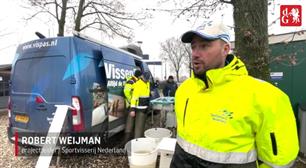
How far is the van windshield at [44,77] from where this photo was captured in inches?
185

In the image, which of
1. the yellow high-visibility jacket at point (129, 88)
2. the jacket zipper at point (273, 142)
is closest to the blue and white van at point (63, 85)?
the yellow high-visibility jacket at point (129, 88)

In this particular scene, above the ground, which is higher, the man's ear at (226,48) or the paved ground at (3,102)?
the man's ear at (226,48)

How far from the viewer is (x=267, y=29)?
13.1 feet

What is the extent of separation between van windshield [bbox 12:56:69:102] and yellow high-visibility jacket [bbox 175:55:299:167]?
3479 millimetres

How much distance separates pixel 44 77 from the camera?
16.0 ft

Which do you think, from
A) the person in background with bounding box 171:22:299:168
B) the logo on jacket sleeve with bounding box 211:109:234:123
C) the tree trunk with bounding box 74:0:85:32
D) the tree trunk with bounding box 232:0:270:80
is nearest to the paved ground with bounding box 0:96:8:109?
the tree trunk with bounding box 74:0:85:32

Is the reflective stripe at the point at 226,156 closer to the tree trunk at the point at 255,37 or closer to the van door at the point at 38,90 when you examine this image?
the tree trunk at the point at 255,37

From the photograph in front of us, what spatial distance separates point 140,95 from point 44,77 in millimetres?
2295

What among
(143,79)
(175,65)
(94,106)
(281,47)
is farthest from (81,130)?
(175,65)

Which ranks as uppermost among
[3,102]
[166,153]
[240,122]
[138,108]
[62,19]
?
[62,19]

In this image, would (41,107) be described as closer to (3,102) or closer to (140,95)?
(140,95)

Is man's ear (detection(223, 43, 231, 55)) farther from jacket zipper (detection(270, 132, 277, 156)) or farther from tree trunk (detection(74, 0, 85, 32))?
tree trunk (detection(74, 0, 85, 32))

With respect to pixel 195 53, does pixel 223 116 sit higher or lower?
lower

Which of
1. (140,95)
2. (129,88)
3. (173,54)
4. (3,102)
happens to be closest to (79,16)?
(3,102)
